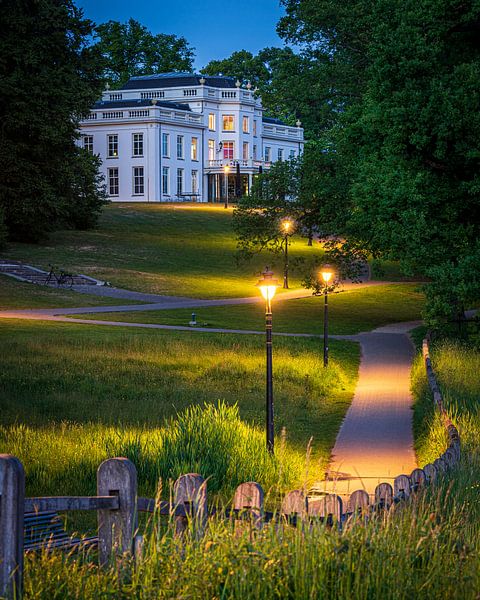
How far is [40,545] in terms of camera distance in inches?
278

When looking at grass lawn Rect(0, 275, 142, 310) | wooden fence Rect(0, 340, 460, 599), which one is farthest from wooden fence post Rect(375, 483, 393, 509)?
grass lawn Rect(0, 275, 142, 310)

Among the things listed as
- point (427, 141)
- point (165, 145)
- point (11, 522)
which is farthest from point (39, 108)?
point (11, 522)

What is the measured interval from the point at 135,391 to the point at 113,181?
7976cm

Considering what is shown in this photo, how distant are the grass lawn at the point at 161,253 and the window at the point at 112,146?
11110 mm

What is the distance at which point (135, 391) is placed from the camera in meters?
23.0

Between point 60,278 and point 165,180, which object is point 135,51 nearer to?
point 165,180

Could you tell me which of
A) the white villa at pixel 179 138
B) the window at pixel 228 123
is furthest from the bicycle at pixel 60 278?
the window at pixel 228 123

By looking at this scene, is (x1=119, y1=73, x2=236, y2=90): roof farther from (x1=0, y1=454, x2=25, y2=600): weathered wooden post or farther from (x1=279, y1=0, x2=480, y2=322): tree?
(x1=0, y1=454, x2=25, y2=600): weathered wooden post

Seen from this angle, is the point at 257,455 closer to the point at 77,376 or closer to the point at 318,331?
the point at 77,376

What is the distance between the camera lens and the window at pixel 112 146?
10031 centimetres

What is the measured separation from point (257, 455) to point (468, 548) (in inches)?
326

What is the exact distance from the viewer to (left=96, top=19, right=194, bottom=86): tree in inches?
5103

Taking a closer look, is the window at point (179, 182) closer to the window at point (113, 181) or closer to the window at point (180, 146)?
the window at point (180, 146)

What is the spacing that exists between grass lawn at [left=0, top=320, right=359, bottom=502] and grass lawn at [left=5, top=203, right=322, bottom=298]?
21447 mm
